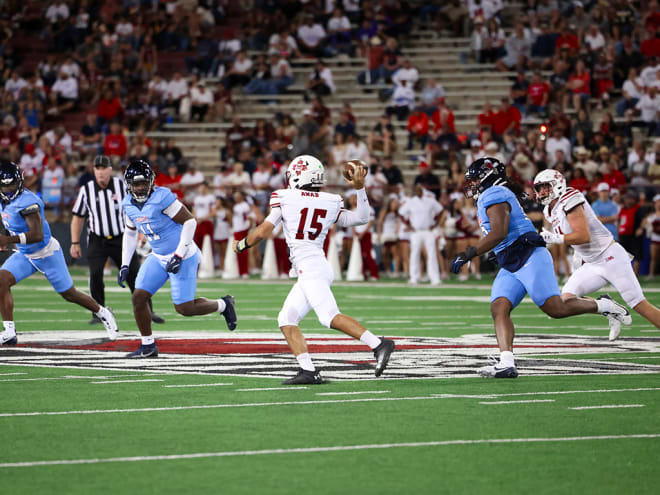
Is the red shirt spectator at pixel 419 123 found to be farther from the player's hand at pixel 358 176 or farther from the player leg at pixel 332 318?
the player leg at pixel 332 318

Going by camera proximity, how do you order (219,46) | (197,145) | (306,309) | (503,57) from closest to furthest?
1. (306,309)
2. (503,57)
3. (197,145)
4. (219,46)

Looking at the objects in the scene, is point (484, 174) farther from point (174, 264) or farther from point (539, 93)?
point (539, 93)

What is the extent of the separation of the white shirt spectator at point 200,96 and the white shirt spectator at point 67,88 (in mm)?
3314

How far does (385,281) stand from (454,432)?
58.5 ft

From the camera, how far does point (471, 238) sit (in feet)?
81.1

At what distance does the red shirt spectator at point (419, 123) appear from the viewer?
27344 mm

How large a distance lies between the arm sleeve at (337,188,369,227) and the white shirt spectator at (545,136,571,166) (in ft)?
50.2

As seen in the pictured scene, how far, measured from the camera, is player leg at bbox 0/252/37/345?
1250cm

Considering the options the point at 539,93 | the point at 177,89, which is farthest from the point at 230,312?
the point at 177,89

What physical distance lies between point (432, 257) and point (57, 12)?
1662 cm

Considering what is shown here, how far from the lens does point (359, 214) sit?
959cm

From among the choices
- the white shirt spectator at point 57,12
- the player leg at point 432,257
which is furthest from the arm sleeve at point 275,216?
the white shirt spectator at point 57,12

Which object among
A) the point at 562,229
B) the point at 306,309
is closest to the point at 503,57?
the point at 562,229

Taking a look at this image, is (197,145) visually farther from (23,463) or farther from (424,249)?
(23,463)
